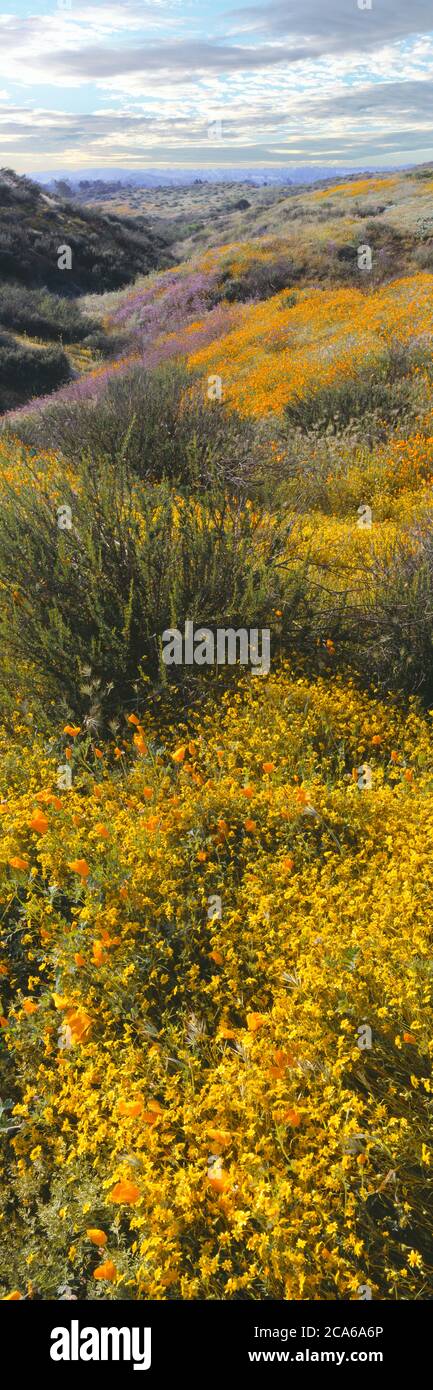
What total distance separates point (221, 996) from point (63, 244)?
1385 inches

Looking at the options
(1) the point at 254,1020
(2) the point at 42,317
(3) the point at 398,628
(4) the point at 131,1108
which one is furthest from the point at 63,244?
(4) the point at 131,1108

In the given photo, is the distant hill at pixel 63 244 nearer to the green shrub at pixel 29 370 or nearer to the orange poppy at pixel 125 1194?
the green shrub at pixel 29 370

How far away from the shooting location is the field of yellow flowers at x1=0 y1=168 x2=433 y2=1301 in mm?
2148

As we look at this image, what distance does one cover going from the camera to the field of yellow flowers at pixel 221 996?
2148mm

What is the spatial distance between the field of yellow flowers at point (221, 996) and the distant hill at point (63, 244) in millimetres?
29081

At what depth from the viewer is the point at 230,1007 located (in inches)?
113

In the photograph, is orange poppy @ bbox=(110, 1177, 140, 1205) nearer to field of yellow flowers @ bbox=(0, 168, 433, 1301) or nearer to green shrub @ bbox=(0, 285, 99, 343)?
field of yellow flowers @ bbox=(0, 168, 433, 1301)

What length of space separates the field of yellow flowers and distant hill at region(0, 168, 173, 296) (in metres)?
29.1

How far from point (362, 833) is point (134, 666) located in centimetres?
180

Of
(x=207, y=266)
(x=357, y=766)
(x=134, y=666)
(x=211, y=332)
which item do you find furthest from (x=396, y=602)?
(x=207, y=266)

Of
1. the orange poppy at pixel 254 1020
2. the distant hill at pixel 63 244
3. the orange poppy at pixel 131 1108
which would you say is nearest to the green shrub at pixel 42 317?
the distant hill at pixel 63 244

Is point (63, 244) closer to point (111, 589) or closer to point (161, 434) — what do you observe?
point (161, 434)

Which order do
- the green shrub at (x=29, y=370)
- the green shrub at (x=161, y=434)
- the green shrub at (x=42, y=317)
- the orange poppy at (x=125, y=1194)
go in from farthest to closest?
the green shrub at (x=42, y=317), the green shrub at (x=29, y=370), the green shrub at (x=161, y=434), the orange poppy at (x=125, y=1194)

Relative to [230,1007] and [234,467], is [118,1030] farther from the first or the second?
[234,467]
